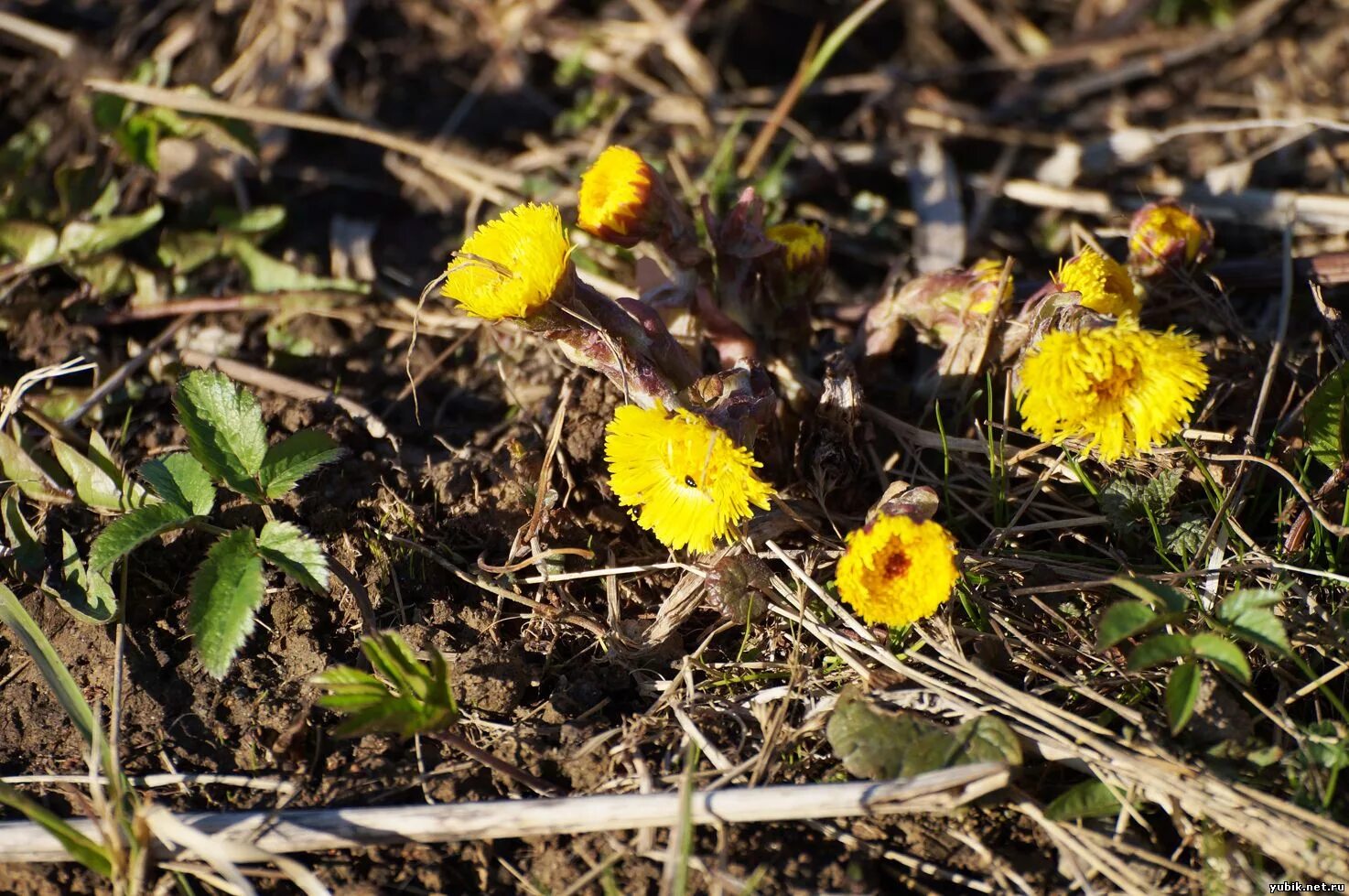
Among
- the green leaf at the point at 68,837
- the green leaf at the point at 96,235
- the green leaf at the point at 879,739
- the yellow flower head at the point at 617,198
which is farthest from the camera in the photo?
the green leaf at the point at 96,235

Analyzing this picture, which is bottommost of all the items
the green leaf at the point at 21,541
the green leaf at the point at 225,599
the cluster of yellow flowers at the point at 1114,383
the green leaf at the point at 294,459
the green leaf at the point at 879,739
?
the green leaf at the point at 879,739

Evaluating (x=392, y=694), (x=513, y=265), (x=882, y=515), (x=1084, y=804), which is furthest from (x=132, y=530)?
(x=1084, y=804)

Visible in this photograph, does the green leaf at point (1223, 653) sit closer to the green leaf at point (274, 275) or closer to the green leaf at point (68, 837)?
the green leaf at point (68, 837)

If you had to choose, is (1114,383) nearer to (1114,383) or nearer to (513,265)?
(1114,383)

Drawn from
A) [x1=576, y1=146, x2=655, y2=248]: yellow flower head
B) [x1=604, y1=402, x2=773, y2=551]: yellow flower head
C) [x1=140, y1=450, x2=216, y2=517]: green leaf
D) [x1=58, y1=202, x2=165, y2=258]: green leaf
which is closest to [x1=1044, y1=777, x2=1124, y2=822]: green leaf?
[x1=604, y1=402, x2=773, y2=551]: yellow flower head

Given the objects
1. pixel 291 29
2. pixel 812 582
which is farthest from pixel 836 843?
pixel 291 29

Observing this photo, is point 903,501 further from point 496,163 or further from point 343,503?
point 496,163

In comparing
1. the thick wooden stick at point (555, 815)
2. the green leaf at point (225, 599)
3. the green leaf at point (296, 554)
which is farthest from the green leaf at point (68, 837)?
the green leaf at point (296, 554)
